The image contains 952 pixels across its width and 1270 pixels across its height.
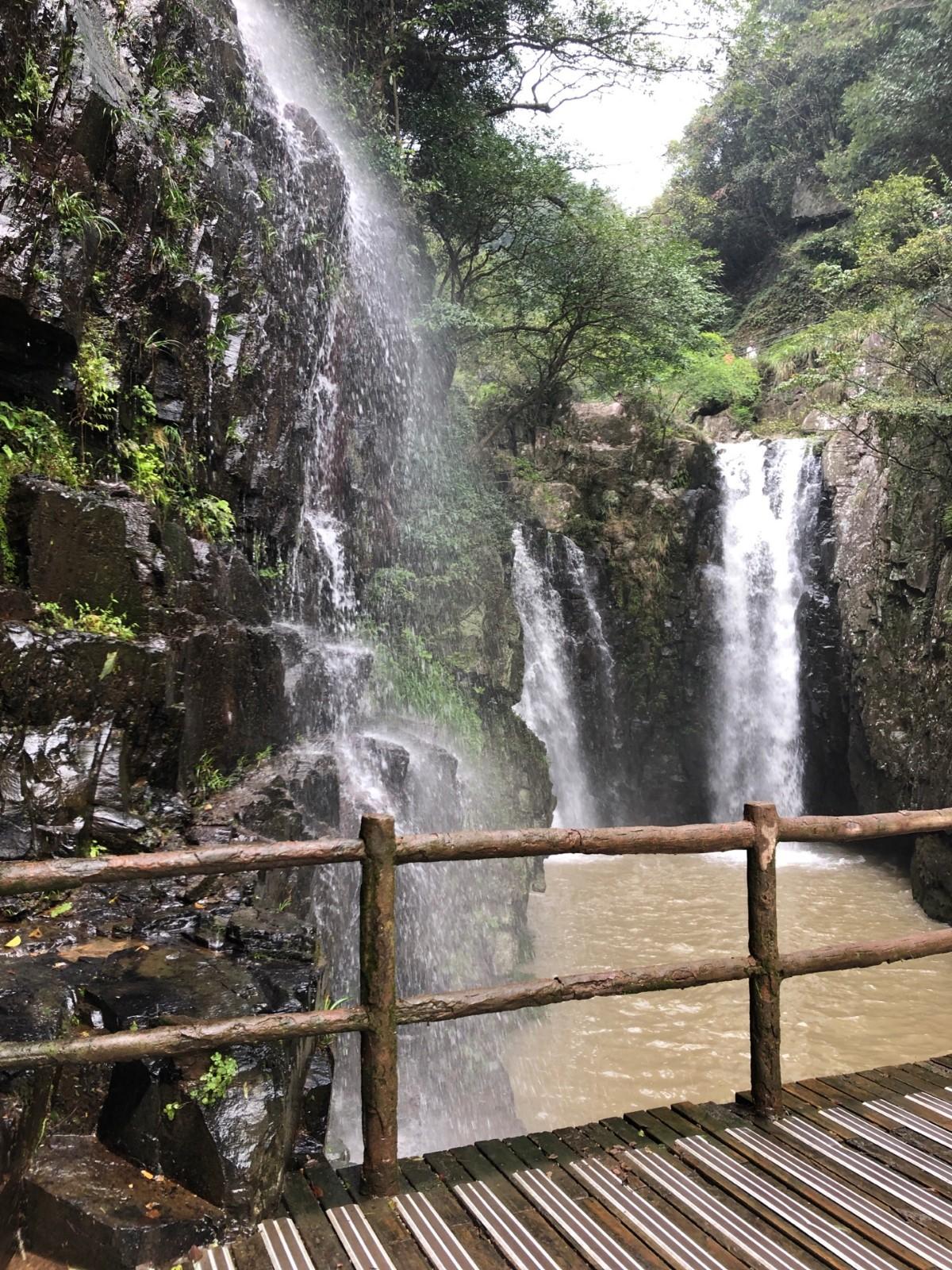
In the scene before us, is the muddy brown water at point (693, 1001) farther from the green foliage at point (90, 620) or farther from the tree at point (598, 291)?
the tree at point (598, 291)

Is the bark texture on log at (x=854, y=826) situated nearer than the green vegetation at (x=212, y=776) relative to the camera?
Yes

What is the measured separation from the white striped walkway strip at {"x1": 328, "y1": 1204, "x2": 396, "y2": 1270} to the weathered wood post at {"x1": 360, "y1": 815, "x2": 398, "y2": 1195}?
130mm

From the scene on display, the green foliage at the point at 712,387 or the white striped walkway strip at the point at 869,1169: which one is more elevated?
the green foliage at the point at 712,387

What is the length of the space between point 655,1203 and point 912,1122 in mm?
1192

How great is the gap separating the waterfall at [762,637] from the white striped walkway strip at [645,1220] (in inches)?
505

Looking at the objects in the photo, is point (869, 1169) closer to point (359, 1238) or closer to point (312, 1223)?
point (359, 1238)

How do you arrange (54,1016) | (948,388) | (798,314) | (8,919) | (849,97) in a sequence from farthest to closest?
(798,314) < (849,97) < (948,388) < (8,919) < (54,1016)

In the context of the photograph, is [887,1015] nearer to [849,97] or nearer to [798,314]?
[798,314]

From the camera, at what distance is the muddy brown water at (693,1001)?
6.65 m

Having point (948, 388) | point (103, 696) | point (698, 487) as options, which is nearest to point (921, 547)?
point (948, 388)

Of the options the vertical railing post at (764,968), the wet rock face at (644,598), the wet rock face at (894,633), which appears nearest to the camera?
the vertical railing post at (764,968)

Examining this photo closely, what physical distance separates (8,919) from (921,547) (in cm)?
1216

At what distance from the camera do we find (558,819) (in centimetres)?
1361

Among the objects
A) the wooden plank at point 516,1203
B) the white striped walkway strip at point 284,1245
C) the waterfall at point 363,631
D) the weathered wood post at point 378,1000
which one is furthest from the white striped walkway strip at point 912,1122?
the waterfall at point 363,631
